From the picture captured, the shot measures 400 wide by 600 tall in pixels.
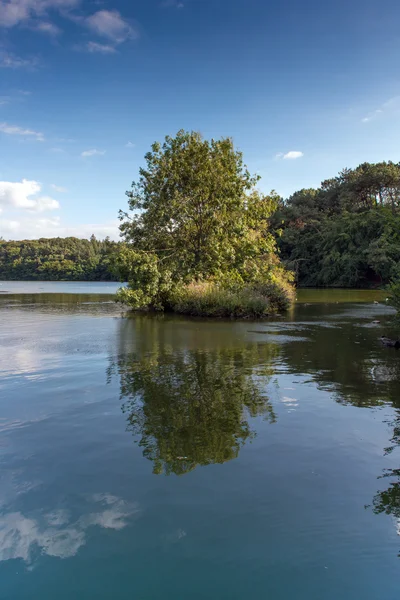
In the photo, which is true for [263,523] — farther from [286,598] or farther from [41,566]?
[41,566]

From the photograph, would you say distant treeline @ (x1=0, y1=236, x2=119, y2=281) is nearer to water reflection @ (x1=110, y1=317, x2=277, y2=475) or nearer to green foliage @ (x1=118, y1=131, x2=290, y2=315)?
green foliage @ (x1=118, y1=131, x2=290, y2=315)

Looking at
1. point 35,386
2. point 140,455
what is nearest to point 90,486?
point 140,455

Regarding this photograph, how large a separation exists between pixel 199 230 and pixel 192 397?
770 inches

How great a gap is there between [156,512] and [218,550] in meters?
1.01

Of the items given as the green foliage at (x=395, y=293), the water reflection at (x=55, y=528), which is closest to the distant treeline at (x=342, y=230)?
the green foliage at (x=395, y=293)

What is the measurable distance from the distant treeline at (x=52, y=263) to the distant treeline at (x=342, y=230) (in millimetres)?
60500

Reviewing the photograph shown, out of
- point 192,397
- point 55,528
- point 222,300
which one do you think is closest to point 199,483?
point 55,528

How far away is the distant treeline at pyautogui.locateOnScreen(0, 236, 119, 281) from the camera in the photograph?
133 meters

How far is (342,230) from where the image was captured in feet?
235

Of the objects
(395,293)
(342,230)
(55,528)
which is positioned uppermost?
(342,230)

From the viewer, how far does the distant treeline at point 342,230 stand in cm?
6850

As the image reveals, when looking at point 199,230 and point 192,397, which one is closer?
point 192,397

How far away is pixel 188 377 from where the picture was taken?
12.7m

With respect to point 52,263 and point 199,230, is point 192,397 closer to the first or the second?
point 199,230
